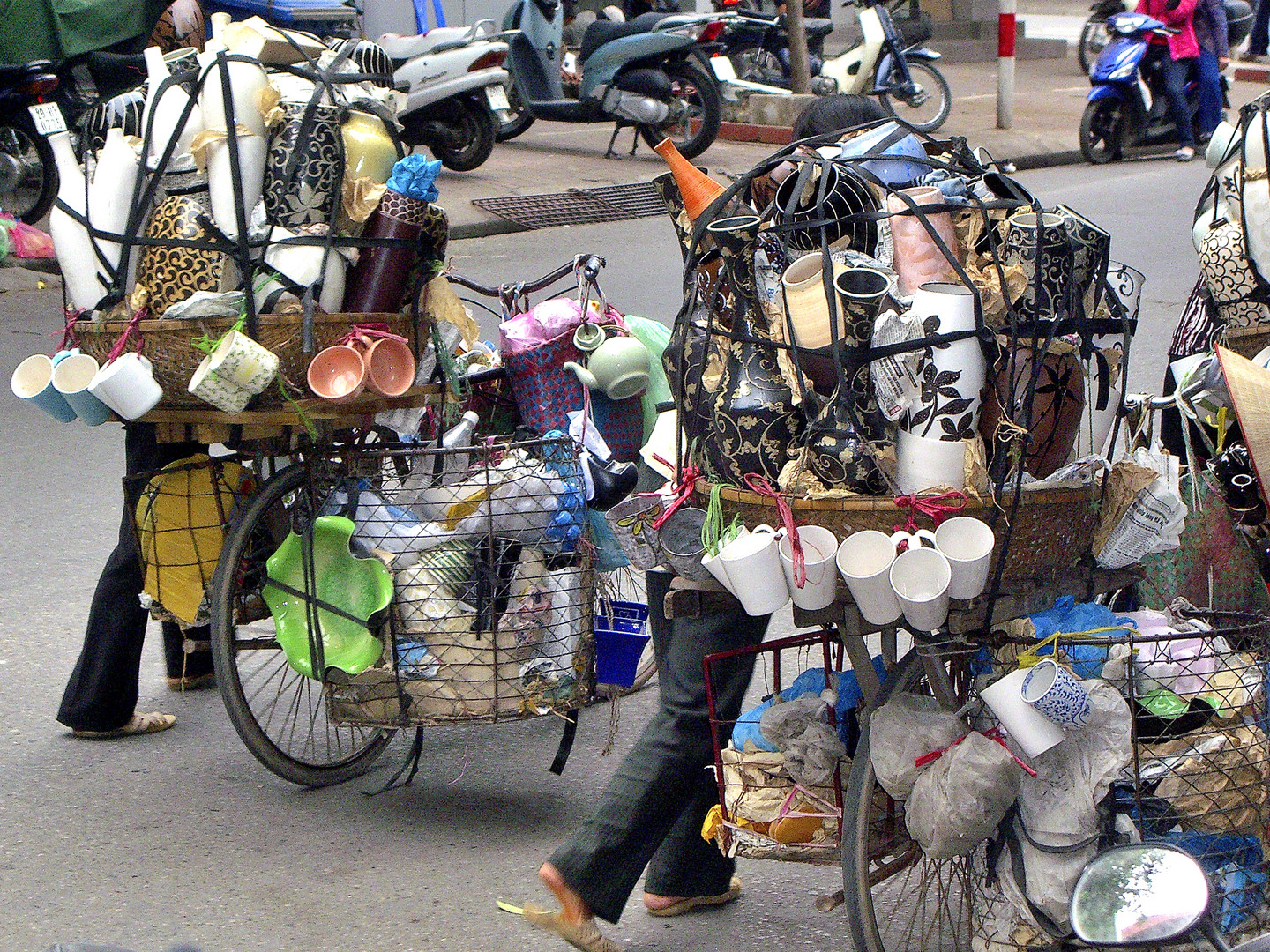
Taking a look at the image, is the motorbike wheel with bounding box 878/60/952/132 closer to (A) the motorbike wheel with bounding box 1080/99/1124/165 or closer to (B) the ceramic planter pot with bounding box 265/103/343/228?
(A) the motorbike wheel with bounding box 1080/99/1124/165

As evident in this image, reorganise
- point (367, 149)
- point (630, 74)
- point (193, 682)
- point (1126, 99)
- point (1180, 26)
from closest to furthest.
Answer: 1. point (367, 149)
2. point (193, 682)
3. point (630, 74)
4. point (1180, 26)
5. point (1126, 99)

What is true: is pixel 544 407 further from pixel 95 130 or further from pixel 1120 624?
pixel 1120 624

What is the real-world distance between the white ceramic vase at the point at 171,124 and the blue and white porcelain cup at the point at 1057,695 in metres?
2.06

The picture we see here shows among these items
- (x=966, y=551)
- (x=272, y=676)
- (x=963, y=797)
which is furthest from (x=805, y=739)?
(x=272, y=676)

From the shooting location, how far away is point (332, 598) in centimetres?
306

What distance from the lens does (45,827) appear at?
310 cm

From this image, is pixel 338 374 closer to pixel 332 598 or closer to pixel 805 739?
pixel 332 598

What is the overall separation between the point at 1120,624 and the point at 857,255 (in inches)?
27.9

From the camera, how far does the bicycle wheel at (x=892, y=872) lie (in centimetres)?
225

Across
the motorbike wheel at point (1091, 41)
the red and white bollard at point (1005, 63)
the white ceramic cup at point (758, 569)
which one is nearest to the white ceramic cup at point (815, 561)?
the white ceramic cup at point (758, 569)

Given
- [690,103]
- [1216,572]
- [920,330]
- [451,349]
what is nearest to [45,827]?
[451,349]

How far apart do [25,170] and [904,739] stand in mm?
7744

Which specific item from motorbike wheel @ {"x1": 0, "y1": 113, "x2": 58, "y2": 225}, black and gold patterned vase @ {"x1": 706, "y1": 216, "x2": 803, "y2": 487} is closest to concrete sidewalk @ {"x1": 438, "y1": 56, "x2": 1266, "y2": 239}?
motorbike wheel @ {"x1": 0, "y1": 113, "x2": 58, "y2": 225}

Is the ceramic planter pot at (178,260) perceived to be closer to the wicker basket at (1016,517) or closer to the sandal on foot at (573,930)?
the wicker basket at (1016,517)
